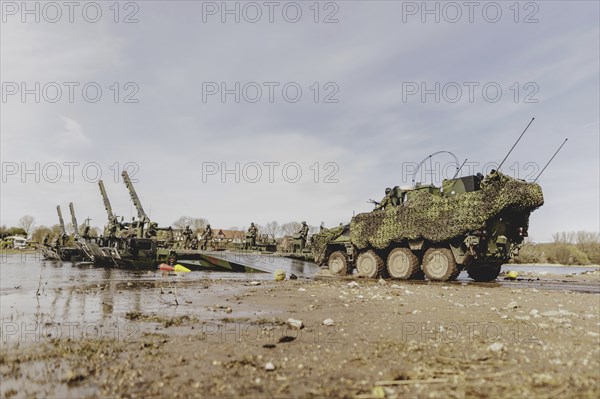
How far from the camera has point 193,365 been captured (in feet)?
12.6

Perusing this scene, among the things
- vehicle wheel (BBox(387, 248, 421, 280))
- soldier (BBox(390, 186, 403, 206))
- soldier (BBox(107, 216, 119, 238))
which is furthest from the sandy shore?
soldier (BBox(107, 216, 119, 238))

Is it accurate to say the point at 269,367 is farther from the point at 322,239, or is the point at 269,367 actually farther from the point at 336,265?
the point at 322,239

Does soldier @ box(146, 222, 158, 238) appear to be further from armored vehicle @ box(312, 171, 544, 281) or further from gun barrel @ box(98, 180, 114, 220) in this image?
armored vehicle @ box(312, 171, 544, 281)

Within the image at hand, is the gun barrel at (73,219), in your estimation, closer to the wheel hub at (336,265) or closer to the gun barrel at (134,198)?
the gun barrel at (134,198)

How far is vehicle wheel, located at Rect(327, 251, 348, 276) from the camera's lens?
20000 mm

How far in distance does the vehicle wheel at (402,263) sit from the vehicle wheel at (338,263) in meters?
2.93

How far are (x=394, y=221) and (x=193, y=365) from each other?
14345 millimetres

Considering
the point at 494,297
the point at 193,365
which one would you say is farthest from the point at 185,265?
the point at 193,365

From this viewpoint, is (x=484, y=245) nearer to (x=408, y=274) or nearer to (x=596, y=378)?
(x=408, y=274)

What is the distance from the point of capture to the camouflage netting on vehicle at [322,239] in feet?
67.4

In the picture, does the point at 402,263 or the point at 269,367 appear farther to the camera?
the point at 402,263

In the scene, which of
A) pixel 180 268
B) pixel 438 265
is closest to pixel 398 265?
pixel 438 265

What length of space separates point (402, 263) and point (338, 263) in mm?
4120

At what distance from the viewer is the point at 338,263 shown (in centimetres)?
2027
